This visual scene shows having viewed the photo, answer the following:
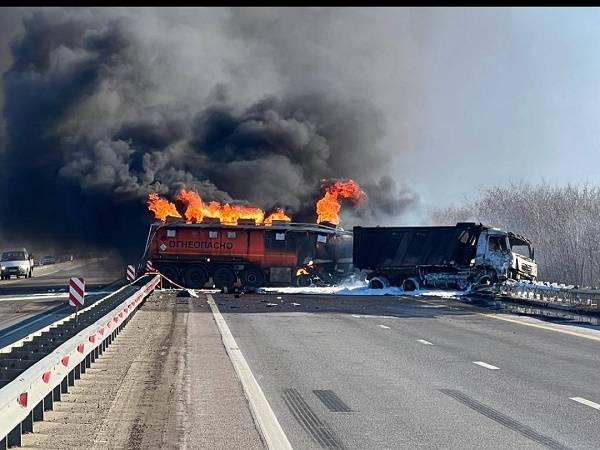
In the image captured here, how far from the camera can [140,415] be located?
8820 millimetres

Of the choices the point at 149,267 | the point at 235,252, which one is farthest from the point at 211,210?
the point at 149,267

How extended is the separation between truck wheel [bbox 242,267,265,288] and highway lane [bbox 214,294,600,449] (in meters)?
17.4

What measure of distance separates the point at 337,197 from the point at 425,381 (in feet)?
143

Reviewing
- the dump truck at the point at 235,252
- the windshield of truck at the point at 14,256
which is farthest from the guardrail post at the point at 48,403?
the windshield of truck at the point at 14,256

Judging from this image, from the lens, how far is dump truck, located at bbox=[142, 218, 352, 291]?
131 ft

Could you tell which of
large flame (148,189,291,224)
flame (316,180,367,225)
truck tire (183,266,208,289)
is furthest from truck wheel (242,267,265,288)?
flame (316,180,367,225)

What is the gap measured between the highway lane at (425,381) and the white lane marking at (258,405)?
111 millimetres

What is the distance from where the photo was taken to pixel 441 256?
1496 inches

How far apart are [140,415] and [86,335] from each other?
2.56 meters

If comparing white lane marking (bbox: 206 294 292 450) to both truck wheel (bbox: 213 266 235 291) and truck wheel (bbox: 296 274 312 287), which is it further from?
truck wheel (bbox: 296 274 312 287)

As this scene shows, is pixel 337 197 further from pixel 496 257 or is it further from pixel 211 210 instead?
pixel 496 257

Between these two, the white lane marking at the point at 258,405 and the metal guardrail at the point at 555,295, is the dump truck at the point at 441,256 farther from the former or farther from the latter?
the white lane marking at the point at 258,405

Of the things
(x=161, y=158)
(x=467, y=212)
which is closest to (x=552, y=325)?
(x=161, y=158)

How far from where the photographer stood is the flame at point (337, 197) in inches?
2118
